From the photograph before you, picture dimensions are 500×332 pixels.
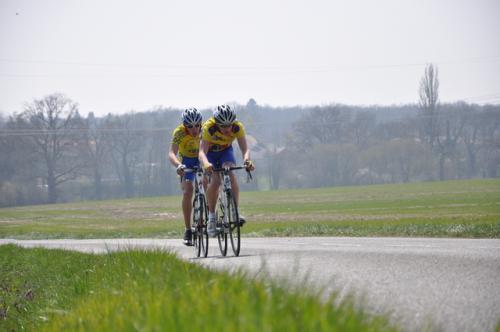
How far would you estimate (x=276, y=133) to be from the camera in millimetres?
159500

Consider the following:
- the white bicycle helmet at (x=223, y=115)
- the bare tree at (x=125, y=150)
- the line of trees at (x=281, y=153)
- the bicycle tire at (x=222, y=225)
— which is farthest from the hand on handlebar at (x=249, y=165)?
the bare tree at (x=125, y=150)

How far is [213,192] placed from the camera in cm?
1221

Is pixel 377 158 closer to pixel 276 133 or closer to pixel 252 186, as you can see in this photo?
pixel 252 186

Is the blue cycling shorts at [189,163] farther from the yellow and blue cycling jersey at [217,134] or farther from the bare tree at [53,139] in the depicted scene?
the bare tree at [53,139]

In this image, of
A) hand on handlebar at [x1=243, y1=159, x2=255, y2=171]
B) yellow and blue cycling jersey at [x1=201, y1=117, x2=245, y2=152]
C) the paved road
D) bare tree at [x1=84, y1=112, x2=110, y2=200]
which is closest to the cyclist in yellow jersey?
yellow and blue cycling jersey at [x1=201, y1=117, x2=245, y2=152]

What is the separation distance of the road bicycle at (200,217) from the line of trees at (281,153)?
93.5 metres

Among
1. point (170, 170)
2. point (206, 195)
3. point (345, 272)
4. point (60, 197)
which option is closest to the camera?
point (345, 272)

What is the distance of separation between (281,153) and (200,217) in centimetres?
12020

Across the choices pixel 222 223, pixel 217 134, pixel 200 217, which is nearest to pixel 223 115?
pixel 217 134

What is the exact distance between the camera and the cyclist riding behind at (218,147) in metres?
11.7

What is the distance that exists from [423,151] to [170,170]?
3845 cm

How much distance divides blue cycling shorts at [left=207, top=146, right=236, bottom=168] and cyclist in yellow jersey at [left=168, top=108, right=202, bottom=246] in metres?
0.70

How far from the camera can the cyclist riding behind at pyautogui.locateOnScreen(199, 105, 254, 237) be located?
11680mm

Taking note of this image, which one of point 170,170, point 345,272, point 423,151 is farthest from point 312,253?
point 170,170
